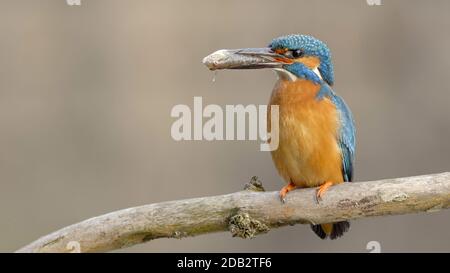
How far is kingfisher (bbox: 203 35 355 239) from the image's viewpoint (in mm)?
3143

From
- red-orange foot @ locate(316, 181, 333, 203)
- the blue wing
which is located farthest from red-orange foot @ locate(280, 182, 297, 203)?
the blue wing

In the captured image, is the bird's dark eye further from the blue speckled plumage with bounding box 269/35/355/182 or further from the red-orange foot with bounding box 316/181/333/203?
the red-orange foot with bounding box 316/181/333/203

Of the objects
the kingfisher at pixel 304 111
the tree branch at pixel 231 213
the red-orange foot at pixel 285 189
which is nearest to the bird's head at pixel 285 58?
the kingfisher at pixel 304 111

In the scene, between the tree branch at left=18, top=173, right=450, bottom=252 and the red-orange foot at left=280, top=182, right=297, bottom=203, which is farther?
the red-orange foot at left=280, top=182, right=297, bottom=203

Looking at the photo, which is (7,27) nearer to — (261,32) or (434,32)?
(261,32)

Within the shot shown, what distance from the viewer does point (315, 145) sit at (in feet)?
10.3

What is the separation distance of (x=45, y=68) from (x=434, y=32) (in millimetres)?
2536

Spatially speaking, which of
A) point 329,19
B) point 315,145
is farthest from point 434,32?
point 315,145

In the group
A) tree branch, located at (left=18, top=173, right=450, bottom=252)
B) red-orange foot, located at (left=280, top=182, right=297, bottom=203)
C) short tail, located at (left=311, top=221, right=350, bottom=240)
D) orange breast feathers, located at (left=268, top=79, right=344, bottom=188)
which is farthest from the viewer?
short tail, located at (left=311, top=221, right=350, bottom=240)

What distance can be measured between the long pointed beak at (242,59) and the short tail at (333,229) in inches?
26.4

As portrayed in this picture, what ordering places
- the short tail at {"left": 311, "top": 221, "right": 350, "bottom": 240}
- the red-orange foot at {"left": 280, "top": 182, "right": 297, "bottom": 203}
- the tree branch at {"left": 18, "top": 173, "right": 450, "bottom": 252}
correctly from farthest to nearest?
1. the short tail at {"left": 311, "top": 221, "right": 350, "bottom": 240}
2. the red-orange foot at {"left": 280, "top": 182, "right": 297, "bottom": 203}
3. the tree branch at {"left": 18, "top": 173, "right": 450, "bottom": 252}

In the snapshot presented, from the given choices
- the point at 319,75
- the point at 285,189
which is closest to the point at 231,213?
the point at 285,189

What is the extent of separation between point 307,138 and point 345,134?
0.20m

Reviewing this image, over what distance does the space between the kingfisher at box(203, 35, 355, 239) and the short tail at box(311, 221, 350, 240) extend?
0.18 metres
